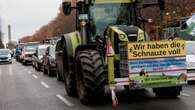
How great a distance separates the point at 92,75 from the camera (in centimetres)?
1218

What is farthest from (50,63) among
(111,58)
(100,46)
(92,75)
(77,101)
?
(111,58)

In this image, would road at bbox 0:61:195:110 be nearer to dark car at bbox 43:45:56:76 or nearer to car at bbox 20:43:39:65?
dark car at bbox 43:45:56:76

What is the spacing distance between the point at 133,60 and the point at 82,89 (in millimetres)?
1788

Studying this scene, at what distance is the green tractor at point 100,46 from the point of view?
1214 centimetres

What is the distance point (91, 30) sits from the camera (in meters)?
14.2

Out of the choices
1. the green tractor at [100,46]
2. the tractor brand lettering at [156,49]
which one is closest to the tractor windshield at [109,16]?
the green tractor at [100,46]

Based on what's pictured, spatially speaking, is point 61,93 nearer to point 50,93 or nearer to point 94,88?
point 50,93

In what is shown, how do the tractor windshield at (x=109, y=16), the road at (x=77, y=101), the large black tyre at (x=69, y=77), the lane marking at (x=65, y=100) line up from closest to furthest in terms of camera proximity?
the road at (x=77, y=101)
the lane marking at (x=65, y=100)
the tractor windshield at (x=109, y=16)
the large black tyre at (x=69, y=77)

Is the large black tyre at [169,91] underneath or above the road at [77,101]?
above

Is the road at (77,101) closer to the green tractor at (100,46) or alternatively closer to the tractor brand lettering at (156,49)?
the green tractor at (100,46)

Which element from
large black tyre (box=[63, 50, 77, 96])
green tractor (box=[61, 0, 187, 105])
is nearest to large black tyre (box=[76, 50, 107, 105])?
green tractor (box=[61, 0, 187, 105])

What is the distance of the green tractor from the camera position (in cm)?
1214

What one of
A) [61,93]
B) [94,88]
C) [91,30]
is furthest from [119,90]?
[94,88]

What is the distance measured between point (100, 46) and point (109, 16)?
90 centimetres
